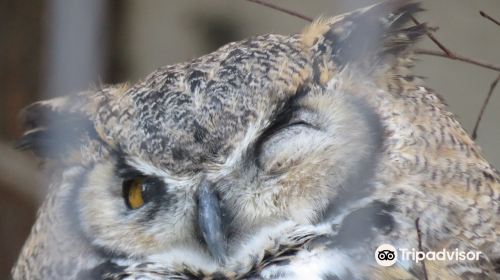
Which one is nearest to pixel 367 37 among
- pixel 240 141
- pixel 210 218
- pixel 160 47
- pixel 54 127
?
pixel 240 141

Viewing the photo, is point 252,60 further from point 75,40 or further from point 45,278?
point 45,278

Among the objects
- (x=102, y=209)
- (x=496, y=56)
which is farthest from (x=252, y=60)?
(x=496, y=56)

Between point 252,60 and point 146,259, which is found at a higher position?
point 252,60

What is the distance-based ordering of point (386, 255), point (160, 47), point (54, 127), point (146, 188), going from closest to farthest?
point (386, 255), point (146, 188), point (54, 127), point (160, 47)

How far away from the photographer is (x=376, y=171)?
1.84 metres

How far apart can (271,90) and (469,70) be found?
147 cm

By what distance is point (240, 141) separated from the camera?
1.82 meters

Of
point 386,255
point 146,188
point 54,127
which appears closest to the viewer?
point 386,255

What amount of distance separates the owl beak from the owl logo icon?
27 centimetres

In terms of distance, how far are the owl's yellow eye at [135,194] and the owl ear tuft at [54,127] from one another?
0.15 metres

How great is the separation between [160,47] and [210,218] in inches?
68.1

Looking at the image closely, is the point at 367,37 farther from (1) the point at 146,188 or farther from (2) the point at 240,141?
(1) the point at 146,188

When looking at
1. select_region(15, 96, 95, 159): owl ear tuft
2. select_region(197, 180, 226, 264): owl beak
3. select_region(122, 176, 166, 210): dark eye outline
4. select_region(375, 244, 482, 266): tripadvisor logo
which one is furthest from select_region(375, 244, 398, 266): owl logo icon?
select_region(15, 96, 95, 159): owl ear tuft

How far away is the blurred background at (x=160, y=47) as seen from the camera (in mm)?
3051
